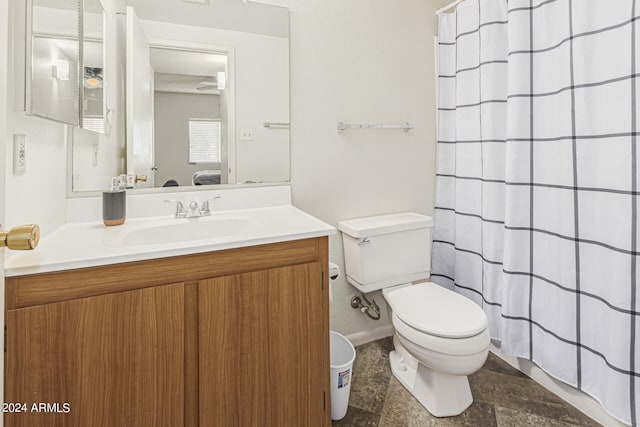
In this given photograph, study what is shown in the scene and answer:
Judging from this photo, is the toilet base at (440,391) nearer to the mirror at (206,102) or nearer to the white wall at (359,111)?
the white wall at (359,111)

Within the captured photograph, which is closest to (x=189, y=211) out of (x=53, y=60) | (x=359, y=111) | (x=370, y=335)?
(x=53, y=60)

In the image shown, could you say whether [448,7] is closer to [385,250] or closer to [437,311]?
[385,250]

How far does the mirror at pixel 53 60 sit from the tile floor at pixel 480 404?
1587mm

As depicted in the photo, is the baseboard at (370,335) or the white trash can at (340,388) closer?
the white trash can at (340,388)

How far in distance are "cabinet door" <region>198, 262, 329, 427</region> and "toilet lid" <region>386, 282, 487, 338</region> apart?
45 centimetres

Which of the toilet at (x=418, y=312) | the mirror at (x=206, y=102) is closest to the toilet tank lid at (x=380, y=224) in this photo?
the toilet at (x=418, y=312)

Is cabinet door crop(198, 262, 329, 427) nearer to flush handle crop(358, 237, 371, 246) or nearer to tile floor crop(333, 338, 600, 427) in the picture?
tile floor crop(333, 338, 600, 427)

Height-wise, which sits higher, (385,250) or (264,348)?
(385,250)

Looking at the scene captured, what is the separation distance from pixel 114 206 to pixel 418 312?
1340 mm

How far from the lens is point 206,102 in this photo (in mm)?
1583

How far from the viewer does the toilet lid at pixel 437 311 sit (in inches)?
54.5

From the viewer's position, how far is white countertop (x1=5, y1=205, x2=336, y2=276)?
0.90m

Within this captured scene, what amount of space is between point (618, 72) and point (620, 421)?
4.27 ft

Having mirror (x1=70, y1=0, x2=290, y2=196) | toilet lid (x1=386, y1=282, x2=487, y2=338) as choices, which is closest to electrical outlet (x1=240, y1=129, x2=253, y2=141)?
mirror (x1=70, y1=0, x2=290, y2=196)
